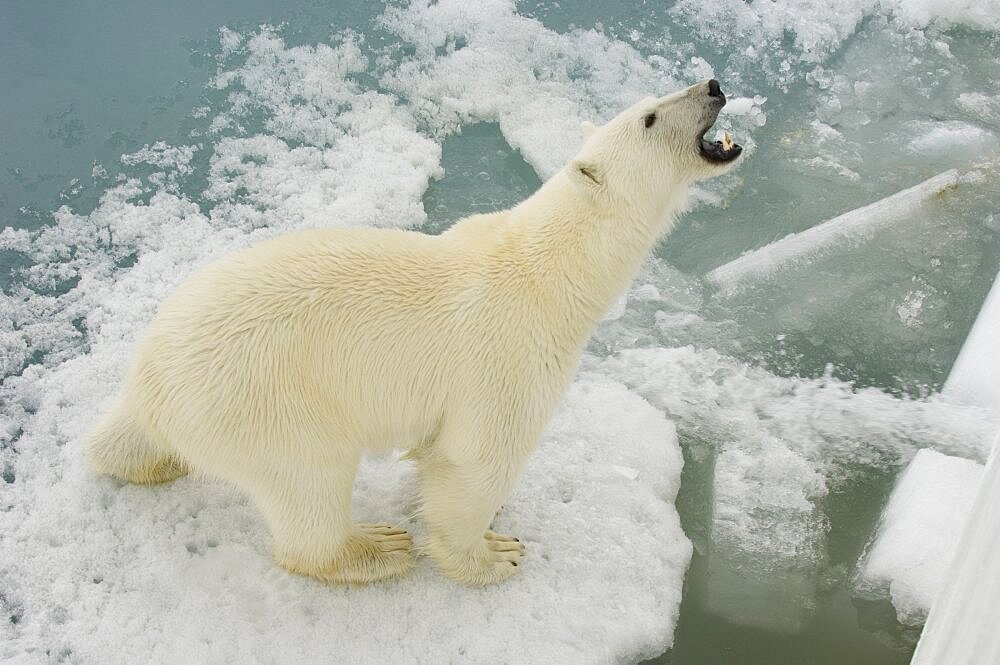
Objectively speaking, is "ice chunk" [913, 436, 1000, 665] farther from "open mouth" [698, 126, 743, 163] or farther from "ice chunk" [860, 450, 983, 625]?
"open mouth" [698, 126, 743, 163]

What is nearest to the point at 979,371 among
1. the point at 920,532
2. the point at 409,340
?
the point at 920,532

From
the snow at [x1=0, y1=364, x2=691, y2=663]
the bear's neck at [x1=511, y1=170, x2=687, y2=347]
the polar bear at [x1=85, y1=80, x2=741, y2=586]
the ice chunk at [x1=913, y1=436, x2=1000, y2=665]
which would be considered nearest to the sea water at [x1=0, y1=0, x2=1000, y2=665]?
the snow at [x1=0, y1=364, x2=691, y2=663]

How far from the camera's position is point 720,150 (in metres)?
2.45

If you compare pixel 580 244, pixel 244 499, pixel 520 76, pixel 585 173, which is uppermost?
pixel 520 76

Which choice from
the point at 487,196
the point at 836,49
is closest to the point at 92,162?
the point at 487,196

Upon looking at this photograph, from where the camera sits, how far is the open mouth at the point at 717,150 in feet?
7.95

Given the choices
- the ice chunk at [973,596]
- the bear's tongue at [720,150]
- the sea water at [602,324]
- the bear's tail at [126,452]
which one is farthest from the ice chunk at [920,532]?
the bear's tail at [126,452]

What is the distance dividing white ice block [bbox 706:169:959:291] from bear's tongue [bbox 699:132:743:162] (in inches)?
58.4

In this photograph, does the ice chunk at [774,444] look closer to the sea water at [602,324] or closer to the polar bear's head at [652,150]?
the sea water at [602,324]

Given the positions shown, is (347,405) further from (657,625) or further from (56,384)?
(56,384)

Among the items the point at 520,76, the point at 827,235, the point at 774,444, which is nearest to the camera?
the point at 774,444

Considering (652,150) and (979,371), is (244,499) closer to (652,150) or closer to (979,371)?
(652,150)

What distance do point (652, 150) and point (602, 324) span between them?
1.42 metres

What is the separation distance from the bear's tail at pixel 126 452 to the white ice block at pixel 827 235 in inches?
94.4
